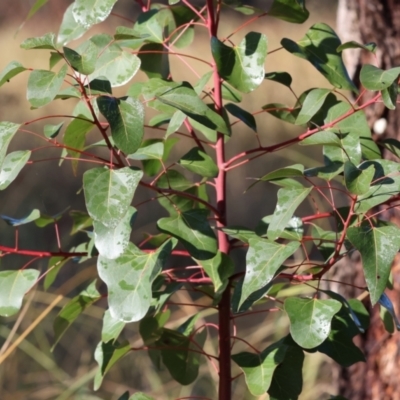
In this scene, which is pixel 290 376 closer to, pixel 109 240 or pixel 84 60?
pixel 109 240

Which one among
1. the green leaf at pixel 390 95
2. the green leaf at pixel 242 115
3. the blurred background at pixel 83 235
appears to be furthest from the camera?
the blurred background at pixel 83 235

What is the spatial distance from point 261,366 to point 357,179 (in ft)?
0.90

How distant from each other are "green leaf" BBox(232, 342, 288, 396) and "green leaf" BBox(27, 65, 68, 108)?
392 millimetres

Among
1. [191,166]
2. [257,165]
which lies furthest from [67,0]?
[191,166]

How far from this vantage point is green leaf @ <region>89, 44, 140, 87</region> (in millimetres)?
836

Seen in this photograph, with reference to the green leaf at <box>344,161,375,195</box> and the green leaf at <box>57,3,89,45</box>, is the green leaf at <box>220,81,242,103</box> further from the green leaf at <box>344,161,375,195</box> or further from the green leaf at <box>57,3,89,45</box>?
the green leaf at <box>344,161,375,195</box>

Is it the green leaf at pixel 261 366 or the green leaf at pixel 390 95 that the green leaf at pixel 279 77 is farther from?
the green leaf at pixel 261 366

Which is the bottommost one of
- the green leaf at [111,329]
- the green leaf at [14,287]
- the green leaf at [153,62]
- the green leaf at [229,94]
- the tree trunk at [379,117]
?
the tree trunk at [379,117]

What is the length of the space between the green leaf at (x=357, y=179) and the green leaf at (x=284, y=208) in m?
0.05

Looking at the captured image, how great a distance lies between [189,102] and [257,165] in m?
3.58

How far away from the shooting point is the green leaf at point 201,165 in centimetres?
89

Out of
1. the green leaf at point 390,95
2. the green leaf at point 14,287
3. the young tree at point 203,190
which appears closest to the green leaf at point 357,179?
the young tree at point 203,190

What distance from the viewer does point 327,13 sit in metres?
5.15

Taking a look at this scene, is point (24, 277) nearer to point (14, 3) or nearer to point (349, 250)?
point (349, 250)
